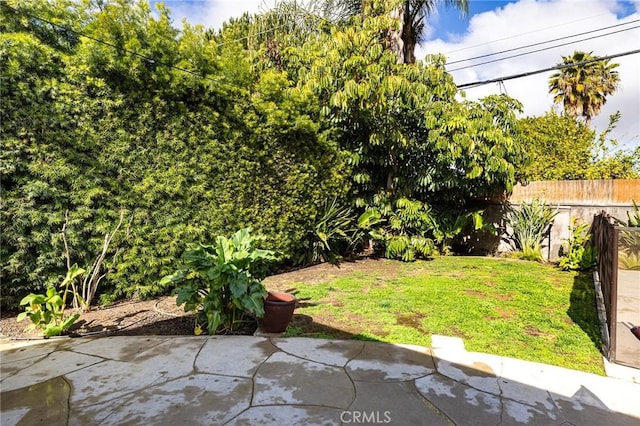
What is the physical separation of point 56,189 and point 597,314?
581 centimetres

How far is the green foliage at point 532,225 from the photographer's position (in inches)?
273

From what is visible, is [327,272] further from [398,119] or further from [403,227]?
[398,119]

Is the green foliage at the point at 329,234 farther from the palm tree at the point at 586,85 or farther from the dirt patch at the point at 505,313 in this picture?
the palm tree at the point at 586,85

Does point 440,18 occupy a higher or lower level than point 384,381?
higher

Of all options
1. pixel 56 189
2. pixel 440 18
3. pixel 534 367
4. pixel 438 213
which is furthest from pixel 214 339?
pixel 440 18

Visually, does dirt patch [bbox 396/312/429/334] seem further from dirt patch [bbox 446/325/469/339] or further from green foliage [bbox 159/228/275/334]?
green foliage [bbox 159/228/275/334]

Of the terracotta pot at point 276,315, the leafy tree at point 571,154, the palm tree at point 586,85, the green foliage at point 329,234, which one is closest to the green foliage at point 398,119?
the green foliage at point 329,234

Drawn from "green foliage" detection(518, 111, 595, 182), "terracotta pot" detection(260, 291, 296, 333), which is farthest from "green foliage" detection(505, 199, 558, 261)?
"terracotta pot" detection(260, 291, 296, 333)

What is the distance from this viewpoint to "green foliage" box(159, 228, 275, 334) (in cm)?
297

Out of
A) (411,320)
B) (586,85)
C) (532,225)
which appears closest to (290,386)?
(411,320)

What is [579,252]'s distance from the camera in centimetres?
586

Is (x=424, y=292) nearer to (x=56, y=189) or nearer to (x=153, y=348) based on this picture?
(x=153, y=348)

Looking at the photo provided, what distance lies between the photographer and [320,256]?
21.4 feet

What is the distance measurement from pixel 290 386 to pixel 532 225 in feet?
22.3
